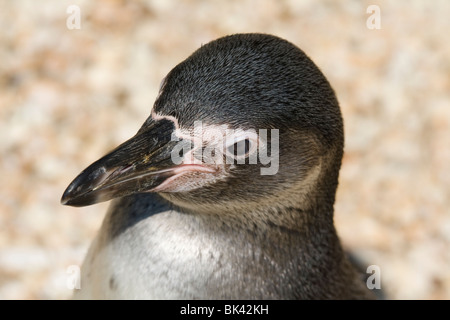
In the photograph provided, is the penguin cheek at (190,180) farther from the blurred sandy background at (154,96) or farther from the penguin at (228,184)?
the blurred sandy background at (154,96)

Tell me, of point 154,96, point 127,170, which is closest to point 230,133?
point 127,170

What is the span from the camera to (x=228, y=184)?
4.95 feet

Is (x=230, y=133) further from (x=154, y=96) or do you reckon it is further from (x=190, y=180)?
(x=154, y=96)

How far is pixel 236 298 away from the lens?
1.67m

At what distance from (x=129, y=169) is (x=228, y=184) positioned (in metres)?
0.21

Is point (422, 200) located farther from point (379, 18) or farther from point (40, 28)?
point (40, 28)

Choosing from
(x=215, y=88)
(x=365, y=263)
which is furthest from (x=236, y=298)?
(x=365, y=263)

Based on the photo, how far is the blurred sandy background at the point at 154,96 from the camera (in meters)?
2.54

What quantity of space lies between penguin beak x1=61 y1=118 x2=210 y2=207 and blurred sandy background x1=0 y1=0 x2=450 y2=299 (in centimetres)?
104

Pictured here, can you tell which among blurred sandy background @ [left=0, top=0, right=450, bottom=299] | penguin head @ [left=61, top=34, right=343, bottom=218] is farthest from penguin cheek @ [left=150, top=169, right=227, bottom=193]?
blurred sandy background @ [left=0, top=0, right=450, bottom=299]

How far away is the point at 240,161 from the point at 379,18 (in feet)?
Answer: 6.45

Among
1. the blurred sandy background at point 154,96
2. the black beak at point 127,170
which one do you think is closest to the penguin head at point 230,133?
the black beak at point 127,170
